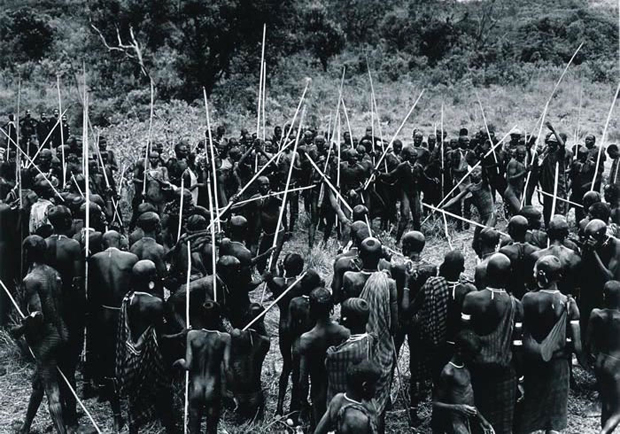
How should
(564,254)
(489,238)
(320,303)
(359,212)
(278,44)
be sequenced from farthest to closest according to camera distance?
(278,44) < (359,212) < (564,254) < (489,238) < (320,303)

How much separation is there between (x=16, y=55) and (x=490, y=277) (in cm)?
3332

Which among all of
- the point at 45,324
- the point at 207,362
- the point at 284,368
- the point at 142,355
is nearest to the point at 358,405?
the point at 207,362

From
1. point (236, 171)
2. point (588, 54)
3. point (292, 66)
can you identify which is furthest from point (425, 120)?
point (236, 171)

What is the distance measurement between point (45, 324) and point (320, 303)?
2420mm

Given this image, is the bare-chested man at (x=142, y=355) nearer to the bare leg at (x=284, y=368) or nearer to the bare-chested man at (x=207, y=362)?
the bare-chested man at (x=207, y=362)

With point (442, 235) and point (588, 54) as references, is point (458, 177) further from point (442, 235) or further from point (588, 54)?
point (588, 54)

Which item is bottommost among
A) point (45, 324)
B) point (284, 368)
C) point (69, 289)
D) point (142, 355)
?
point (284, 368)

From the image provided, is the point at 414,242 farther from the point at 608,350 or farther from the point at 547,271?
the point at 608,350

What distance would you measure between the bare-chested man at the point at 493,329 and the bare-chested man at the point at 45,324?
3.45 metres

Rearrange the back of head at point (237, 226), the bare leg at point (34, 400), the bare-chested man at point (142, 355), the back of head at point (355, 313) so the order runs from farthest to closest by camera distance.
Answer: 1. the back of head at point (237, 226)
2. the bare leg at point (34, 400)
3. the bare-chested man at point (142, 355)
4. the back of head at point (355, 313)

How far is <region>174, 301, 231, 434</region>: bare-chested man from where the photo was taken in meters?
5.53

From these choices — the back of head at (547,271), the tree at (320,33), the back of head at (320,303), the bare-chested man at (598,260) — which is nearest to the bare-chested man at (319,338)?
the back of head at (320,303)

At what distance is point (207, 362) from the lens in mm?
5559

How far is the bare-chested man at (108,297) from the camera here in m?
6.52
